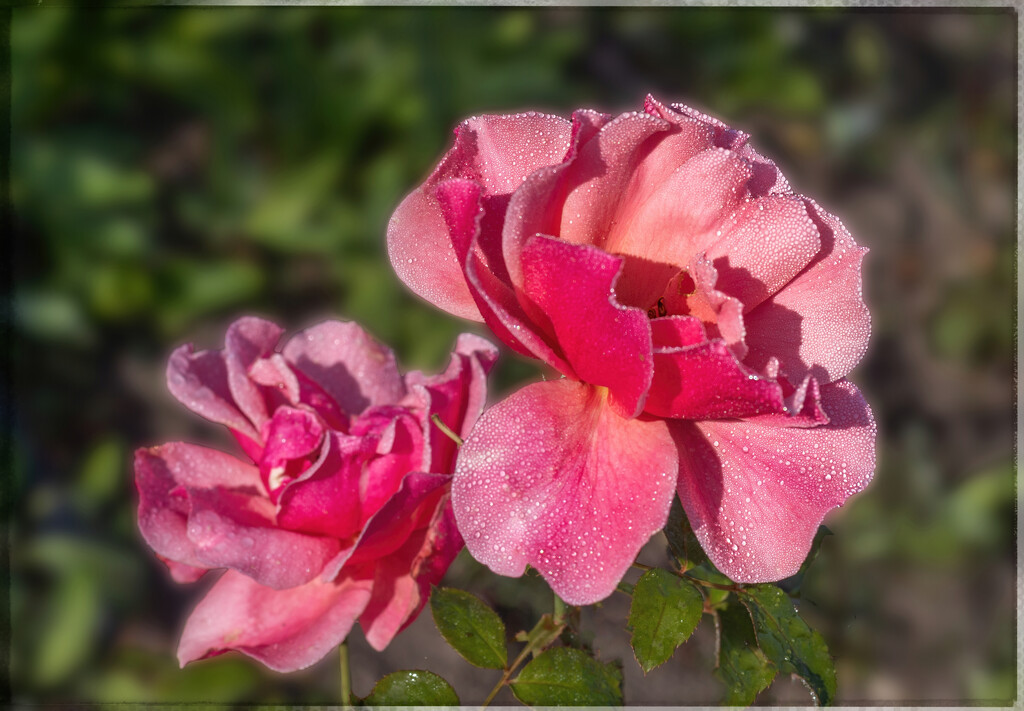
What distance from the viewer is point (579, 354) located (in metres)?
0.38

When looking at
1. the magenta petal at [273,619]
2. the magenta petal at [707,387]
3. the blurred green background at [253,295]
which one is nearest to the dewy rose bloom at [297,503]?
the magenta petal at [273,619]

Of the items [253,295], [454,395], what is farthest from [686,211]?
[253,295]

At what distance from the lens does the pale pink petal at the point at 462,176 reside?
1.33 ft

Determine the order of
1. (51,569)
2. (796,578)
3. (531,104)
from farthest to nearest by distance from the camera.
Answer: (531,104)
(51,569)
(796,578)

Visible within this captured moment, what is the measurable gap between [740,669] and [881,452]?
1.30 m

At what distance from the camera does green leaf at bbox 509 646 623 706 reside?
411mm

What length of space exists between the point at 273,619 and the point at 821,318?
0.95ft

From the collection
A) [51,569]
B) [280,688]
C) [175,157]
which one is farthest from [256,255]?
[280,688]

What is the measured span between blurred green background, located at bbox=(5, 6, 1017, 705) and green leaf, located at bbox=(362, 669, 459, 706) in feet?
3.06

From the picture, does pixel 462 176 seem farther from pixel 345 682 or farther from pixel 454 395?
pixel 345 682

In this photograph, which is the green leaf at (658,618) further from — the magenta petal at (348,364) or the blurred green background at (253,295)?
the blurred green background at (253,295)

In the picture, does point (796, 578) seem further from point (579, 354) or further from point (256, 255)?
point (256, 255)

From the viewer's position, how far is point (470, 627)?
44cm

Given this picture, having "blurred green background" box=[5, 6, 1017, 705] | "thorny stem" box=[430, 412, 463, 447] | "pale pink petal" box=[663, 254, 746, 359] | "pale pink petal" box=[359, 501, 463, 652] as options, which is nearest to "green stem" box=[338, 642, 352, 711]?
→ "pale pink petal" box=[359, 501, 463, 652]
